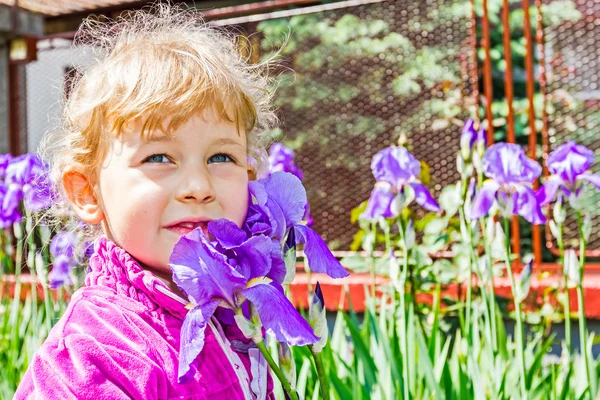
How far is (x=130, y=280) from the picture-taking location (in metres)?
1.04

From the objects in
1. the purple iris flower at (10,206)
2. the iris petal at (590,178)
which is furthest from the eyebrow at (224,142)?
the purple iris flower at (10,206)

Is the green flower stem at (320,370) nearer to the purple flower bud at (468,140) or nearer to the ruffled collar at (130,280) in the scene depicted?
the ruffled collar at (130,280)

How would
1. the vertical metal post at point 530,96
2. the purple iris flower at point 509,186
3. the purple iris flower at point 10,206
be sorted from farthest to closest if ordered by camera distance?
the vertical metal post at point 530,96 < the purple iris flower at point 10,206 < the purple iris flower at point 509,186

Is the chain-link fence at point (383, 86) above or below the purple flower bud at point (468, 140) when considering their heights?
above

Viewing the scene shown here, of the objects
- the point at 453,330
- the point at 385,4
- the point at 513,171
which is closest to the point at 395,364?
the point at 513,171

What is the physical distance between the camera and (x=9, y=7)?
5.00 meters

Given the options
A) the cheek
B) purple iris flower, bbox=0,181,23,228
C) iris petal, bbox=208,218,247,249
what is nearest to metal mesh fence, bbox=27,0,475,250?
purple iris flower, bbox=0,181,23,228

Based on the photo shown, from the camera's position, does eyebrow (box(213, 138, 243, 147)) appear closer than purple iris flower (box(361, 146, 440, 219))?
Yes

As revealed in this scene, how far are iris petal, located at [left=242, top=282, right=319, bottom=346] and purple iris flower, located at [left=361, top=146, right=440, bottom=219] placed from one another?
1.21 metres

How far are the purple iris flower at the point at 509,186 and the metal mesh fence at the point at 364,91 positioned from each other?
1872 millimetres

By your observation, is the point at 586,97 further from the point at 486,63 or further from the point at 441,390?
the point at 441,390

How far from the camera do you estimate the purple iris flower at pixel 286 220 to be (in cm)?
89

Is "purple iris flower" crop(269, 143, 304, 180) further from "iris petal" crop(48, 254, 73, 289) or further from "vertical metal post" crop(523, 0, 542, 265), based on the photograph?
"vertical metal post" crop(523, 0, 542, 265)

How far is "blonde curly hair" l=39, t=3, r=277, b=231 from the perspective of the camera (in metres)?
1.02
